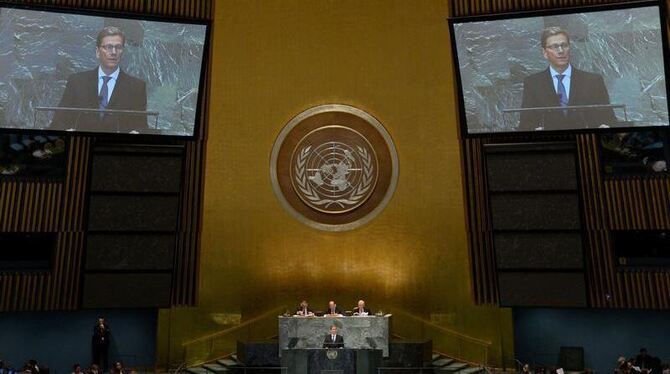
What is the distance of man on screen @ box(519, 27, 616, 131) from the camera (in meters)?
12.5

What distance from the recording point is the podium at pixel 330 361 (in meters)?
10.0

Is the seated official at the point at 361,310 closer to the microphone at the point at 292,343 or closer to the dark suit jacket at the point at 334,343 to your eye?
the microphone at the point at 292,343

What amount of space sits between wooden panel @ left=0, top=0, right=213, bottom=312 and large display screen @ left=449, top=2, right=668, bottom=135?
632 cm

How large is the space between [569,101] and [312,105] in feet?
18.8

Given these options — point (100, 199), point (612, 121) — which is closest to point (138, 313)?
point (100, 199)

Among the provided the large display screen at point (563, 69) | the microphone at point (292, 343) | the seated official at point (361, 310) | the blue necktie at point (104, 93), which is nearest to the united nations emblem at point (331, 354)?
the microphone at point (292, 343)

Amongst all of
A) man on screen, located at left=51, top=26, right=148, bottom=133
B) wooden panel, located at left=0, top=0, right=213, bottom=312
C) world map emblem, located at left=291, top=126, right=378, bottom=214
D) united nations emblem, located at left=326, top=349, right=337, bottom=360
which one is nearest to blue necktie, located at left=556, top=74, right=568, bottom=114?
world map emblem, located at left=291, top=126, right=378, bottom=214

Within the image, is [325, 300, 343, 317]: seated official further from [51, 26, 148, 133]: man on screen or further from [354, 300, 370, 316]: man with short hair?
[51, 26, 148, 133]: man on screen

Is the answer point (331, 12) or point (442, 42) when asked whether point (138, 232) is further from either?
point (442, 42)

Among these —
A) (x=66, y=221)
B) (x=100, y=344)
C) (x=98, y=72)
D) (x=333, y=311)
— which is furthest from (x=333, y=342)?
(x=98, y=72)

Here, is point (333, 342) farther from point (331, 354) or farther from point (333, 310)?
point (333, 310)

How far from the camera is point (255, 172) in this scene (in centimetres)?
1428

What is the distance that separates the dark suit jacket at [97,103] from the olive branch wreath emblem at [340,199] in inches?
143

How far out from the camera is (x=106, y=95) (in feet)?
42.3
